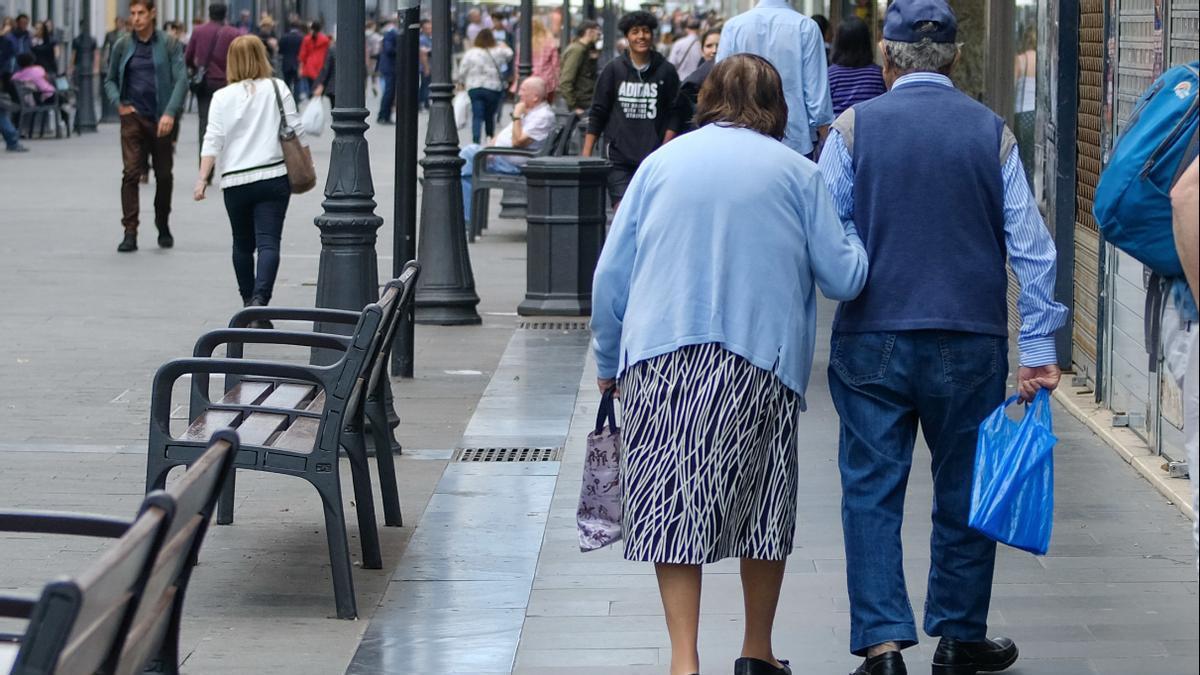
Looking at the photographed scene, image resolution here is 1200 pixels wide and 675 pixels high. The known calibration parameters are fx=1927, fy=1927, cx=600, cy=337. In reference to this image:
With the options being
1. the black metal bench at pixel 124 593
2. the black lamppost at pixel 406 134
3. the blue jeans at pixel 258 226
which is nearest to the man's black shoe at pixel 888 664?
the black metal bench at pixel 124 593

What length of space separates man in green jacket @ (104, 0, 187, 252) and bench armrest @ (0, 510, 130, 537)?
11.5 meters

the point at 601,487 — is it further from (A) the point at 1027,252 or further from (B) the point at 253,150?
(B) the point at 253,150

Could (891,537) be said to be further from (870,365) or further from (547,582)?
(547,582)

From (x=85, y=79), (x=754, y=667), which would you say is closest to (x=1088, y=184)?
(x=754, y=667)

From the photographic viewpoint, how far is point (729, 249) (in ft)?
14.7

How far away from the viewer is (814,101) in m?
9.23

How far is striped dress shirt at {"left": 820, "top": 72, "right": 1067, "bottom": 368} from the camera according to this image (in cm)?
459

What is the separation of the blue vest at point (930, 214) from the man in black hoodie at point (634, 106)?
828cm

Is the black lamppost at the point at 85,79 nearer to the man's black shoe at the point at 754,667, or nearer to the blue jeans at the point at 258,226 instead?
the blue jeans at the point at 258,226

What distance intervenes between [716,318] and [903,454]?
24.8 inches

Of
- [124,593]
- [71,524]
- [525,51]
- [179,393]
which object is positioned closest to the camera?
[124,593]

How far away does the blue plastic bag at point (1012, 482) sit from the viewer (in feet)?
14.9

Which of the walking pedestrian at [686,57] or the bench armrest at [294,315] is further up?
the walking pedestrian at [686,57]

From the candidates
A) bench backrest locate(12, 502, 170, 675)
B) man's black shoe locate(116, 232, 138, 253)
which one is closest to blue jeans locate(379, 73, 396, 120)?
man's black shoe locate(116, 232, 138, 253)
